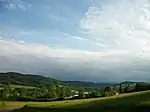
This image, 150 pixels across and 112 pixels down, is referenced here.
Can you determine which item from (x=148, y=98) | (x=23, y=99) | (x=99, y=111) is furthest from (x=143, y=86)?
(x=23, y=99)

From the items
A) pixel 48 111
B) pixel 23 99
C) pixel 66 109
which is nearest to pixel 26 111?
pixel 48 111

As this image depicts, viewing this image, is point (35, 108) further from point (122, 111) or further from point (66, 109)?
point (122, 111)

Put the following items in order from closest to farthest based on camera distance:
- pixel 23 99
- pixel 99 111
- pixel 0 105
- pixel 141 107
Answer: pixel 141 107 → pixel 99 111 → pixel 0 105 → pixel 23 99

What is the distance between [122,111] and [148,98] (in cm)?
1178

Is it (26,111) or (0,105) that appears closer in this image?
(26,111)

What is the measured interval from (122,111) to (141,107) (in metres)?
4.20

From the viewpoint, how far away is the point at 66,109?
75812 mm

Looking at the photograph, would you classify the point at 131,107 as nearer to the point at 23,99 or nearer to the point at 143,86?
the point at 143,86

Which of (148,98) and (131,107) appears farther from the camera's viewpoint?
(148,98)

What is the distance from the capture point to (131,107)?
63.9 metres

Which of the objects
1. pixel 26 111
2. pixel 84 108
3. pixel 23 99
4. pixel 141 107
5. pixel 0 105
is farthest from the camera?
pixel 23 99

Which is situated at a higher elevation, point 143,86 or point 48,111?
point 143,86

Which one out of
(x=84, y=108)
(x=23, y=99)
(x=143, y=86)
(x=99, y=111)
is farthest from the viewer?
(x=23, y=99)

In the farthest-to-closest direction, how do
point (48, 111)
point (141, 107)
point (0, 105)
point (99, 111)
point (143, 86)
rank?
point (143, 86), point (0, 105), point (48, 111), point (99, 111), point (141, 107)
